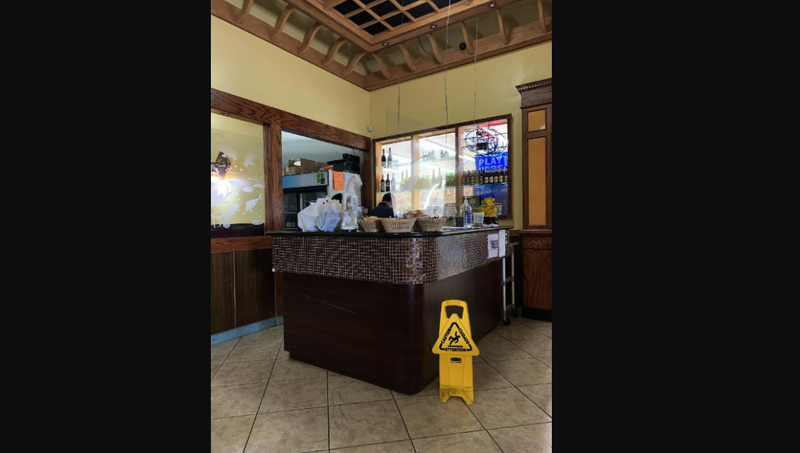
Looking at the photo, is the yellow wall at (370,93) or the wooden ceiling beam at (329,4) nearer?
the yellow wall at (370,93)

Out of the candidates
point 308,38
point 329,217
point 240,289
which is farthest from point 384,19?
point 240,289

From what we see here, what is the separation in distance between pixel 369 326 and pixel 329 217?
96cm

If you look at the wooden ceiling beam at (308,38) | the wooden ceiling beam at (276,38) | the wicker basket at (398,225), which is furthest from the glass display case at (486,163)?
the wicker basket at (398,225)

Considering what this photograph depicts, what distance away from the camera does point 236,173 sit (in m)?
3.94

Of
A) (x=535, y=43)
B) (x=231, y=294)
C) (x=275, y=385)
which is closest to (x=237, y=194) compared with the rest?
(x=231, y=294)

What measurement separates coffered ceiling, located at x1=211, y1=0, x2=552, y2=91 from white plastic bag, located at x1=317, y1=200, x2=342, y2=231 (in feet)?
8.08

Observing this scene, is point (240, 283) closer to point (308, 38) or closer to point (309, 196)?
point (309, 196)

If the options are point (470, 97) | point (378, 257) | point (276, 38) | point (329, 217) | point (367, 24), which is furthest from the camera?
point (470, 97)

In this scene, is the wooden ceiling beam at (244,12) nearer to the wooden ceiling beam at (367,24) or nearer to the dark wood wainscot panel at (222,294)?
the wooden ceiling beam at (367,24)

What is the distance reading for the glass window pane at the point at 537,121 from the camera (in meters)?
4.17

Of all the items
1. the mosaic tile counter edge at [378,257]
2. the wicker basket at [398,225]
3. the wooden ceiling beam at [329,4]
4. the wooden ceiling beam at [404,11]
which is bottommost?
the mosaic tile counter edge at [378,257]

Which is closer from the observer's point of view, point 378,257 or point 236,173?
point 378,257

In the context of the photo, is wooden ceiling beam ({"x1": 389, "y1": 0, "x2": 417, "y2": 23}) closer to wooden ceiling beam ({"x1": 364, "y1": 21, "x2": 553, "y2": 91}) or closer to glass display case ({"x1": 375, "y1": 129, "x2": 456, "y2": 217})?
wooden ceiling beam ({"x1": 364, "y1": 21, "x2": 553, "y2": 91})

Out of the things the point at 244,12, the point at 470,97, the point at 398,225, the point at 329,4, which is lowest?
the point at 398,225
